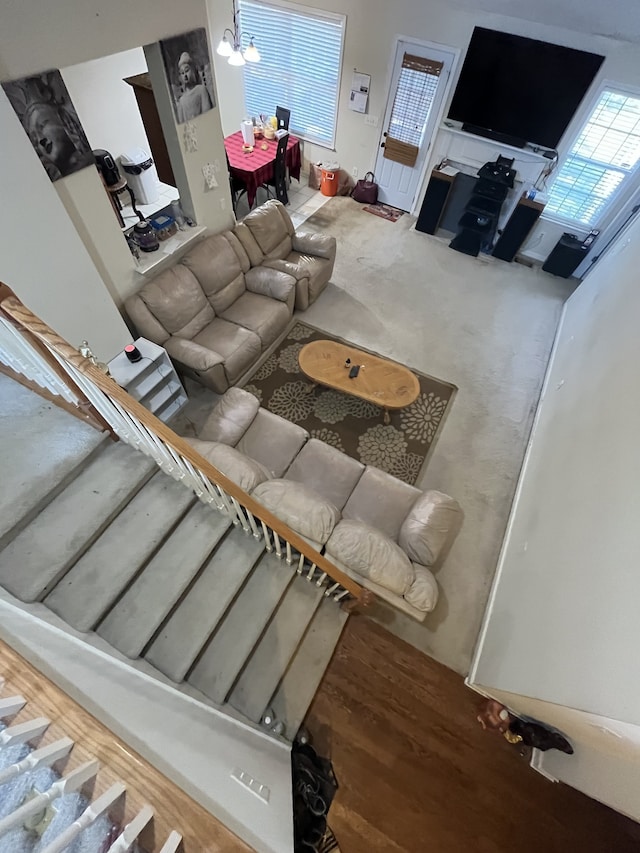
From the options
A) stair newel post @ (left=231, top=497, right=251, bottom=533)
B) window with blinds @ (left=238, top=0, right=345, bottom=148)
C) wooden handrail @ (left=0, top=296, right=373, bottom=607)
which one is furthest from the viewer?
window with blinds @ (left=238, top=0, right=345, bottom=148)

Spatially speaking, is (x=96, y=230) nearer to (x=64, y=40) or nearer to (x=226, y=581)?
(x=64, y=40)

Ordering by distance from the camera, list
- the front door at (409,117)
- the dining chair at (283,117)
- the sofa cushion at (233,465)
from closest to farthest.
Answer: the sofa cushion at (233,465) < the front door at (409,117) < the dining chair at (283,117)

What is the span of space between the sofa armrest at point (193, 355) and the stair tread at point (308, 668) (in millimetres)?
2175

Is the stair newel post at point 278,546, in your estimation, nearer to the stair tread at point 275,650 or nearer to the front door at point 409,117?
the stair tread at point 275,650

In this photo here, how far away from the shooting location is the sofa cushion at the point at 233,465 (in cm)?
258

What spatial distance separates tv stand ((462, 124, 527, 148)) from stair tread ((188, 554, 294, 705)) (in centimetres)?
561

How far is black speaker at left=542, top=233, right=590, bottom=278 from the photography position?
5.19m

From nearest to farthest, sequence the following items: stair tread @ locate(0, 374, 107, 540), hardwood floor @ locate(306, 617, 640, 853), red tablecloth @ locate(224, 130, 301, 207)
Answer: stair tread @ locate(0, 374, 107, 540), hardwood floor @ locate(306, 617, 640, 853), red tablecloth @ locate(224, 130, 301, 207)

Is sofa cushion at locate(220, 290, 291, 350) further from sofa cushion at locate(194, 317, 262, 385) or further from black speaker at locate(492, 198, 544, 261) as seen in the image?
black speaker at locate(492, 198, 544, 261)

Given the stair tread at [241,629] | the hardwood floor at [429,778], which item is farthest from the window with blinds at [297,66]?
the hardwood floor at [429,778]

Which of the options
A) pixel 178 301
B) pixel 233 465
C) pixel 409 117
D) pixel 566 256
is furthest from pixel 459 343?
pixel 409 117

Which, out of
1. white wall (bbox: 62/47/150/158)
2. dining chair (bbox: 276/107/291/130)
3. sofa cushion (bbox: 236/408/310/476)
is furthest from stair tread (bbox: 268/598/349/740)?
dining chair (bbox: 276/107/291/130)

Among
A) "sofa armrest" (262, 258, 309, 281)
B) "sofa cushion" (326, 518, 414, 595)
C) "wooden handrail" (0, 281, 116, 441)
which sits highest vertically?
"wooden handrail" (0, 281, 116, 441)

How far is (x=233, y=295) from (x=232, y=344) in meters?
0.71
